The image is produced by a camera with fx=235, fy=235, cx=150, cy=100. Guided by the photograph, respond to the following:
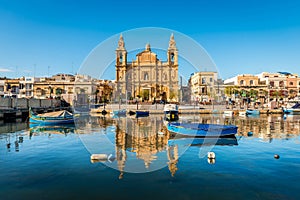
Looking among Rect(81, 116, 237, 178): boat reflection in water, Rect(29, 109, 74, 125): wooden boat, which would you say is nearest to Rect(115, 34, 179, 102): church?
Rect(29, 109, 74, 125): wooden boat

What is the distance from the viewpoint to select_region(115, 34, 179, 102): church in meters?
86.3

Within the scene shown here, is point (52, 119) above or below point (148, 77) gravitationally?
below

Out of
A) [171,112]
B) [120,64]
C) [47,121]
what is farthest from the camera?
[120,64]

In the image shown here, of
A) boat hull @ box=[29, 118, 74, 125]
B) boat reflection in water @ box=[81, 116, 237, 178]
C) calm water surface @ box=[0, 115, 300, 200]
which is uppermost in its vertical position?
boat hull @ box=[29, 118, 74, 125]

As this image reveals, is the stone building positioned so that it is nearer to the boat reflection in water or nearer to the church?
the church

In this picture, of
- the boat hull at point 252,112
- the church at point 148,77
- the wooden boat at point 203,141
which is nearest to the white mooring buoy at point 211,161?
the wooden boat at point 203,141

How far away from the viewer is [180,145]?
1819 cm

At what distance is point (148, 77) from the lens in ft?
296

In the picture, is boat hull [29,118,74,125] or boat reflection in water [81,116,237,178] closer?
boat reflection in water [81,116,237,178]

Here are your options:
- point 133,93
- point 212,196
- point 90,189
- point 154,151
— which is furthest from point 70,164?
point 133,93

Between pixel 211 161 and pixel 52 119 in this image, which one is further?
pixel 52 119

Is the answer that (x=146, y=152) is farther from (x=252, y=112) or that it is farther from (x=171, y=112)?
(x=252, y=112)

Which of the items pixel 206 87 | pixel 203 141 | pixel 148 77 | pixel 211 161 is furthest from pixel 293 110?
pixel 211 161

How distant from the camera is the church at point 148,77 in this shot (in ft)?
283
